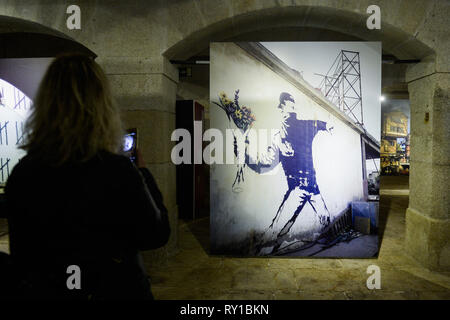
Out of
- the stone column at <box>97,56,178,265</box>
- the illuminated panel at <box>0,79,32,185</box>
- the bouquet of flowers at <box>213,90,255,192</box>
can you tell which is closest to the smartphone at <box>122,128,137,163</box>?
the stone column at <box>97,56,178,265</box>

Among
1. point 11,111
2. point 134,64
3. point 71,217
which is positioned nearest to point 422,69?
point 134,64

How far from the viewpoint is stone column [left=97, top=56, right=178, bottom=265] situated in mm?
3654

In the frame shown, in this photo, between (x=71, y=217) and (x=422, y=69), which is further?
(x=422, y=69)

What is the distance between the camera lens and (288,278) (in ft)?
11.1

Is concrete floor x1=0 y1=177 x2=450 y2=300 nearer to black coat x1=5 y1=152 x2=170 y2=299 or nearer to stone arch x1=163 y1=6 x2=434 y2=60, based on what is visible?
black coat x1=5 y1=152 x2=170 y2=299

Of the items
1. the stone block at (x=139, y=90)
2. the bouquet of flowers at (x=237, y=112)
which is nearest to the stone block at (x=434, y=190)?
the bouquet of flowers at (x=237, y=112)

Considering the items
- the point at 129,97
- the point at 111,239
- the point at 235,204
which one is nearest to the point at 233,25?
the point at 129,97

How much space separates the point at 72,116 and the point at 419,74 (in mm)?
4081

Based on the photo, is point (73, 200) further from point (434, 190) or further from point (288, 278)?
point (434, 190)

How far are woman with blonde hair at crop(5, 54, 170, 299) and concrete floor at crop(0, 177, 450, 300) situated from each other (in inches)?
80.9

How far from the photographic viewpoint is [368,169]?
3684mm

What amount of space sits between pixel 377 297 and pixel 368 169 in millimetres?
1446

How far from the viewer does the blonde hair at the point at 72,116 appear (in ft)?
3.77

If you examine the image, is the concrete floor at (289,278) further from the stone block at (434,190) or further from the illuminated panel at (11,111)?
the illuminated panel at (11,111)
